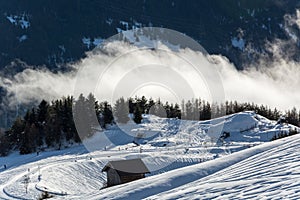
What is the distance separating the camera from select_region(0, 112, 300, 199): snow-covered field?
18.5 metres

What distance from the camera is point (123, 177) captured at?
5153 cm

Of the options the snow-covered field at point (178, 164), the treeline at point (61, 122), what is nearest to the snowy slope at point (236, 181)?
the snow-covered field at point (178, 164)

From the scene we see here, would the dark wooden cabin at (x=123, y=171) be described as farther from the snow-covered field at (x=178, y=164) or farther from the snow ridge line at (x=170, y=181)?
the snow ridge line at (x=170, y=181)

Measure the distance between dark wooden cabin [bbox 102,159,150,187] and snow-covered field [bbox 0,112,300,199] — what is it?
4.43 meters

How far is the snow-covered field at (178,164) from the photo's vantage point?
60.8 feet

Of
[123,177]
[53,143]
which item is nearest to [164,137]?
[53,143]

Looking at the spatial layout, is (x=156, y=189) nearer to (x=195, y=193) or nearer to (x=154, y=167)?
(x=195, y=193)

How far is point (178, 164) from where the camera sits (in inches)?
2940

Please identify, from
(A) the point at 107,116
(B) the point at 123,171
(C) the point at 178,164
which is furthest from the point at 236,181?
(A) the point at 107,116

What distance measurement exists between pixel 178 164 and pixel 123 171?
78.4ft

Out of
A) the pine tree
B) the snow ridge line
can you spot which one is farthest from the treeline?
the snow ridge line

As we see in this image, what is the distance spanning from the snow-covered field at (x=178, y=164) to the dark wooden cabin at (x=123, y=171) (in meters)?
4.43

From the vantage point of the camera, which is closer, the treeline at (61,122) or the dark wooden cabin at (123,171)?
the dark wooden cabin at (123,171)

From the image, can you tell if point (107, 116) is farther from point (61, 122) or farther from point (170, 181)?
point (170, 181)
